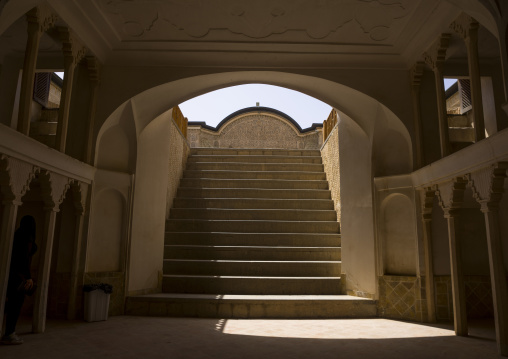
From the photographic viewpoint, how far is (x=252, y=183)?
514 inches

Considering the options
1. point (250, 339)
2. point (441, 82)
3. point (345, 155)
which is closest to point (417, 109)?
point (441, 82)

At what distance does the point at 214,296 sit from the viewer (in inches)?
342

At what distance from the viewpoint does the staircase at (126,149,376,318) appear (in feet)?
27.3

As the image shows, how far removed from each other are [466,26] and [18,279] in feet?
27.0

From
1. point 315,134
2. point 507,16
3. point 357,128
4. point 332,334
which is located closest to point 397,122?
point 357,128

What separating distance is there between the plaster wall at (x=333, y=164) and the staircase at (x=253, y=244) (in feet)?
1.12

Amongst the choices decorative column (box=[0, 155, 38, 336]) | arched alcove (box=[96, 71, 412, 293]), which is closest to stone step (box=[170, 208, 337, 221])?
arched alcove (box=[96, 71, 412, 293])

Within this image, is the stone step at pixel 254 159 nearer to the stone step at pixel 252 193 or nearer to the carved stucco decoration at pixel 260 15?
the stone step at pixel 252 193

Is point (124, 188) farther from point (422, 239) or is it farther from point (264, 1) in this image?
point (422, 239)

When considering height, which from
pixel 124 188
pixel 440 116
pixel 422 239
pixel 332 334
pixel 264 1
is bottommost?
pixel 332 334

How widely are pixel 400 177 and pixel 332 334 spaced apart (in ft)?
12.0

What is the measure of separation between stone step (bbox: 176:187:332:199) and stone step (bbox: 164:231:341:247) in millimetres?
1878

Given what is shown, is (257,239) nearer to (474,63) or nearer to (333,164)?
(333,164)

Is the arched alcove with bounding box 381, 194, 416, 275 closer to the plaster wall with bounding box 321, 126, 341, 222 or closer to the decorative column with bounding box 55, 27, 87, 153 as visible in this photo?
the plaster wall with bounding box 321, 126, 341, 222
